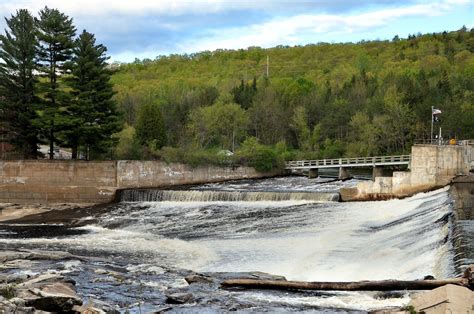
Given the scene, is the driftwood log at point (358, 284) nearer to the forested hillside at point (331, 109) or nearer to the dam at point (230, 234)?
the dam at point (230, 234)

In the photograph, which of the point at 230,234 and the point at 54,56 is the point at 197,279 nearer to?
the point at 230,234

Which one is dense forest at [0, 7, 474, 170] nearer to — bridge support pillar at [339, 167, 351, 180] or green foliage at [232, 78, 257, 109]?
green foliage at [232, 78, 257, 109]

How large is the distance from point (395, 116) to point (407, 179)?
31.7 meters

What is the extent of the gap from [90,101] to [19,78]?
5.98 meters

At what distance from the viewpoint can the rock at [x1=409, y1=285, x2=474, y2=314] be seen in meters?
11.4

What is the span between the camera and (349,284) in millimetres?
15680

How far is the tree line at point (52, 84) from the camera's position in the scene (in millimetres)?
45969

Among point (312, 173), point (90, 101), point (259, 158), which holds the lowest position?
point (312, 173)

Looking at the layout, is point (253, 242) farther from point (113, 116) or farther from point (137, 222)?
point (113, 116)

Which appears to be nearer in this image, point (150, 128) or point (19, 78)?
point (19, 78)

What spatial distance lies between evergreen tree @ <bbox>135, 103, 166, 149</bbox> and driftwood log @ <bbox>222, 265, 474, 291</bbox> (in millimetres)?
38470

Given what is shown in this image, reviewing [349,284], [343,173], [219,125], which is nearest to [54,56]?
[343,173]

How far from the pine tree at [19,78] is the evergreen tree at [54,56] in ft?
3.46

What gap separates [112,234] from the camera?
2972 cm
